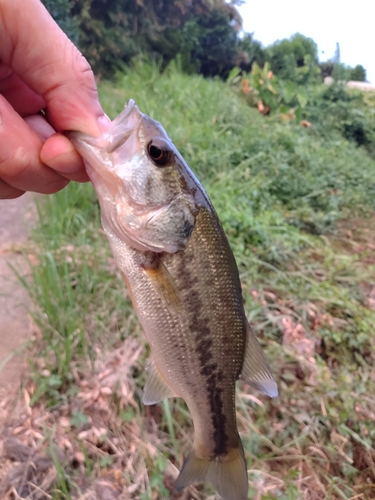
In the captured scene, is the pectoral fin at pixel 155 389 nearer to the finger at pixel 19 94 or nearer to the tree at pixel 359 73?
the finger at pixel 19 94

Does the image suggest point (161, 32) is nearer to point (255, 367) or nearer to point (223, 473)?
point (255, 367)

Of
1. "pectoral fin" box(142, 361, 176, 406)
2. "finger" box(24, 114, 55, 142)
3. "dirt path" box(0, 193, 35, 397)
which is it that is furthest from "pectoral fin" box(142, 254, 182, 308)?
"dirt path" box(0, 193, 35, 397)

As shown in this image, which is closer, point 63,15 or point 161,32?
point 63,15

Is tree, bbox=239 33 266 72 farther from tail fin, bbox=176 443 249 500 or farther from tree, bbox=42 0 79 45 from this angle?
tail fin, bbox=176 443 249 500

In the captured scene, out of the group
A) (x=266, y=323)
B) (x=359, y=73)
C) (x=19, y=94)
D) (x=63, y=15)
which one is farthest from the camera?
(x=359, y=73)

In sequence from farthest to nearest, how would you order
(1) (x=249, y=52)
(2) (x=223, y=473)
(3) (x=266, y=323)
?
(1) (x=249, y=52), (3) (x=266, y=323), (2) (x=223, y=473)

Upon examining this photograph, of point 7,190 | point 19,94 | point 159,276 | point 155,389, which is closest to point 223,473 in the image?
point 155,389

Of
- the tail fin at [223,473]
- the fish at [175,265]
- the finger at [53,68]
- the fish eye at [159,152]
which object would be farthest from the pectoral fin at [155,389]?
the finger at [53,68]

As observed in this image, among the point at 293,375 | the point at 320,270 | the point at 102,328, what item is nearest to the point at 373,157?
the point at 320,270
